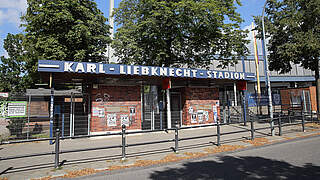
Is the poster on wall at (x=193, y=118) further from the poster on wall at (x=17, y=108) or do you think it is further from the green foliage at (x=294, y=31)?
the poster on wall at (x=17, y=108)

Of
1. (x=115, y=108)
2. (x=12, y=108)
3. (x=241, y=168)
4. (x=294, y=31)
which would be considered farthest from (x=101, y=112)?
(x=294, y=31)

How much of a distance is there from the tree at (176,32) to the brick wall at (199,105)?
12.8ft

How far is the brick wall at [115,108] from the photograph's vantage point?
10766mm

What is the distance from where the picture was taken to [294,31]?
13.2 meters

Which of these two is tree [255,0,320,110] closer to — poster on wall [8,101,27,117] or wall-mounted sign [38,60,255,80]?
wall-mounted sign [38,60,255,80]

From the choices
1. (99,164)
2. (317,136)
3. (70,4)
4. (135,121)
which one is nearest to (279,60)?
(317,136)

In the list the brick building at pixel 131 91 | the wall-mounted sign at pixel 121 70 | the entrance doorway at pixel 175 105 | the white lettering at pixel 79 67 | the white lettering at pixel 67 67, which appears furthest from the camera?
the entrance doorway at pixel 175 105

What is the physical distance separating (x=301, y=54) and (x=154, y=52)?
10412mm

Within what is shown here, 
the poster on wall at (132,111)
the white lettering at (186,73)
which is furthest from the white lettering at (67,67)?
the white lettering at (186,73)

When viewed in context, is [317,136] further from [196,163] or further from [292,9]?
[292,9]

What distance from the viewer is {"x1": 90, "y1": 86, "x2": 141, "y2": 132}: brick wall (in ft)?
35.3

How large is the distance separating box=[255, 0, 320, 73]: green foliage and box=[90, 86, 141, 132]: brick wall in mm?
10645

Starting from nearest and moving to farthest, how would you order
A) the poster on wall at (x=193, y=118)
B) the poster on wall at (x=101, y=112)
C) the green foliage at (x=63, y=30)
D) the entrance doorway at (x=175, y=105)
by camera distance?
the poster on wall at (x=101, y=112) → the poster on wall at (x=193, y=118) → the entrance doorway at (x=175, y=105) → the green foliage at (x=63, y=30)

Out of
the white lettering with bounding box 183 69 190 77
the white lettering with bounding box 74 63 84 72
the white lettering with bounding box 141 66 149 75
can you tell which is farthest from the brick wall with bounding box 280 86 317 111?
the white lettering with bounding box 74 63 84 72
